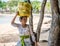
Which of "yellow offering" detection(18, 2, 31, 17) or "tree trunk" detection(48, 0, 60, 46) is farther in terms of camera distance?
"tree trunk" detection(48, 0, 60, 46)

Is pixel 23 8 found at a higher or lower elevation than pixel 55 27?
higher

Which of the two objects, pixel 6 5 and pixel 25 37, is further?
pixel 6 5

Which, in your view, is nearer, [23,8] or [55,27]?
[23,8]

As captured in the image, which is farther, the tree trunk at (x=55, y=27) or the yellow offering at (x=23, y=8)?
the tree trunk at (x=55, y=27)

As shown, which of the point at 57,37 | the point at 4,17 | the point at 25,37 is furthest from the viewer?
the point at 4,17

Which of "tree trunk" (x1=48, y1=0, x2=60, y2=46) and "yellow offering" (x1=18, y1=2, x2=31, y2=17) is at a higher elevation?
"yellow offering" (x1=18, y1=2, x2=31, y2=17)

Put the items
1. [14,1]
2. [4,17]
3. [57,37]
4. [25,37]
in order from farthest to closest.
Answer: [4,17], [14,1], [57,37], [25,37]

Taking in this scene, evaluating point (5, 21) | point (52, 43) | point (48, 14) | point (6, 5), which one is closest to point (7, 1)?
point (6, 5)

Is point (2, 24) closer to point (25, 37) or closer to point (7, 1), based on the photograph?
point (7, 1)

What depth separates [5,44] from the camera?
5.18 meters

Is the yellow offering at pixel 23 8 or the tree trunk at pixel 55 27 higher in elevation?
the yellow offering at pixel 23 8

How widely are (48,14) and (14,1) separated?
902 mm

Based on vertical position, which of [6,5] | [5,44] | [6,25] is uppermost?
[6,5]

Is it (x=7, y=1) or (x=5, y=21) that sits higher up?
(x=7, y=1)
